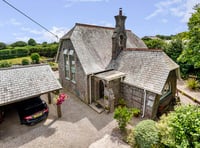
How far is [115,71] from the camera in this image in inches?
486

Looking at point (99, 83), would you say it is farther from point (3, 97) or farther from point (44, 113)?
point (3, 97)

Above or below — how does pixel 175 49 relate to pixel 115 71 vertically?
above

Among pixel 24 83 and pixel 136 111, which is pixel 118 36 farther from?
pixel 24 83

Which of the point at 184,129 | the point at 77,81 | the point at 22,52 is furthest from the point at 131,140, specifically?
the point at 22,52

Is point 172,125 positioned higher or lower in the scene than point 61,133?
higher

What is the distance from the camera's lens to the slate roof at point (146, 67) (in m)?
9.24

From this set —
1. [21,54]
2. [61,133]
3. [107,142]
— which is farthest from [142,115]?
[21,54]

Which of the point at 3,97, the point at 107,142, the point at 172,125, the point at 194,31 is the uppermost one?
the point at 194,31

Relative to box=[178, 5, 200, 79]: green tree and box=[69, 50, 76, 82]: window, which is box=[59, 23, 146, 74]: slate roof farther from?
box=[178, 5, 200, 79]: green tree

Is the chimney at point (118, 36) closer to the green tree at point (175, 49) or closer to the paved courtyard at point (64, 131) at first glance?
the paved courtyard at point (64, 131)

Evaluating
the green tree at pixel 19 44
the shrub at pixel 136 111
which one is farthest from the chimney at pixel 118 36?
the green tree at pixel 19 44

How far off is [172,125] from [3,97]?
980 centimetres

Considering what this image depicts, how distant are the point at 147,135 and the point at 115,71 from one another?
700cm

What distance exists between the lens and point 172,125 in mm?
5441
